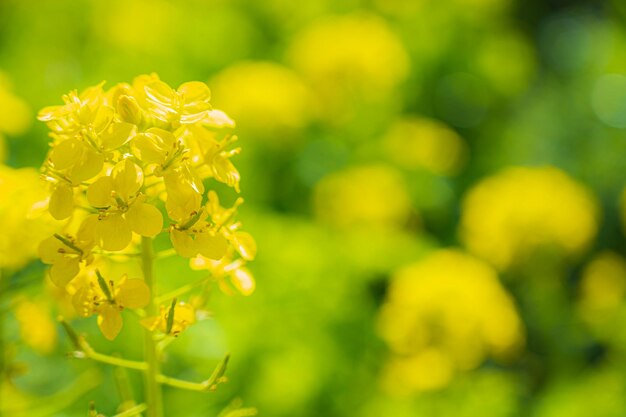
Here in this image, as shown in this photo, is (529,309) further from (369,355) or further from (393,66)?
(393,66)

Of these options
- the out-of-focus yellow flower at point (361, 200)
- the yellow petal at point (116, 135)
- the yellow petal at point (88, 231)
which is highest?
the yellow petal at point (116, 135)

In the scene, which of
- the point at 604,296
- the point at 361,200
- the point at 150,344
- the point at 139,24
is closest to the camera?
the point at 150,344

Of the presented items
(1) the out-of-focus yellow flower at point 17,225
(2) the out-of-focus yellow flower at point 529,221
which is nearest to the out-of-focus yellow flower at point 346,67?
(2) the out-of-focus yellow flower at point 529,221

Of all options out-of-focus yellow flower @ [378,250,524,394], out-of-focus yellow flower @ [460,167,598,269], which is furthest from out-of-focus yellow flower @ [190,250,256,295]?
out-of-focus yellow flower @ [460,167,598,269]

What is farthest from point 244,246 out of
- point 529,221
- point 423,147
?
point 423,147

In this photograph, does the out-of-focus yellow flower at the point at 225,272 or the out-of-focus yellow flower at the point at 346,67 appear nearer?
the out-of-focus yellow flower at the point at 225,272

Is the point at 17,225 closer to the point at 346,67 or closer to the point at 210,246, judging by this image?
the point at 210,246

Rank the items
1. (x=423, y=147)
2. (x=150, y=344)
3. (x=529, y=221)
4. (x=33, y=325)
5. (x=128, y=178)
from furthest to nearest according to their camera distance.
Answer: (x=423, y=147) → (x=529, y=221) → (x=33, y=325) → (x=150, y=344) → (x=128, y=178)

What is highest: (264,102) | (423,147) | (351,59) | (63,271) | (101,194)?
(101,194)

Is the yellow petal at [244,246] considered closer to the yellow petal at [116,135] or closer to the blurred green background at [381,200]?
the yellow petal at [116,135]
